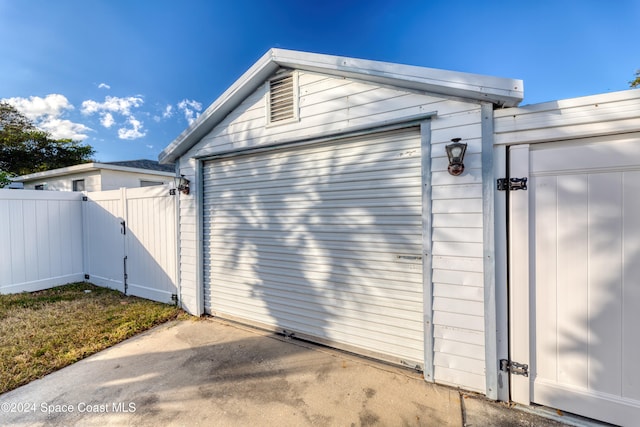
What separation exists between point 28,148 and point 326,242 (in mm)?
22597

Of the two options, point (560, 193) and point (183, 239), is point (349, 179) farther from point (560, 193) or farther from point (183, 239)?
point (183, 239)

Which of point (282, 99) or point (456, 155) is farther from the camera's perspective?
point (282, 99)

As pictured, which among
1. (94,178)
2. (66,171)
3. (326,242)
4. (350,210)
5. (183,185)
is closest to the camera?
(350,210)

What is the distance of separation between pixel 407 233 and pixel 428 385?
56.4 inches

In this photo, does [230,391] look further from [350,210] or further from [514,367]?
[514,367]

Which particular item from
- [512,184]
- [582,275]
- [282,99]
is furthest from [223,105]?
[582,275]

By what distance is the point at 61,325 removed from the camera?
138 inches

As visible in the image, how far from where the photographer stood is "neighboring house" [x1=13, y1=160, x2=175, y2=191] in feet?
29.1

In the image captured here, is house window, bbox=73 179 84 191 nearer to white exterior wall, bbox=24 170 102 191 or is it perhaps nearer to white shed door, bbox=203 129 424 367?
white exterior wall, bbox=24 170 102 191

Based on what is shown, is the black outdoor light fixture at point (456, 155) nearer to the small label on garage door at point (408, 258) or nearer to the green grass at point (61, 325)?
the small label on garage door at point (408, 258)

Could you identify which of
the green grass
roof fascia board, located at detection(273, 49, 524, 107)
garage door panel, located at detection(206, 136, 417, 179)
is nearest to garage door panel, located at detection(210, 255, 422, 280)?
garage door panel, located at detection(206, 136, 417, 179)

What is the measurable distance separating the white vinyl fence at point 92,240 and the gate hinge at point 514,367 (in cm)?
459

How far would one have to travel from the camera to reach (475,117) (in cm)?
217

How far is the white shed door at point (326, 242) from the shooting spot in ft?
8.33
